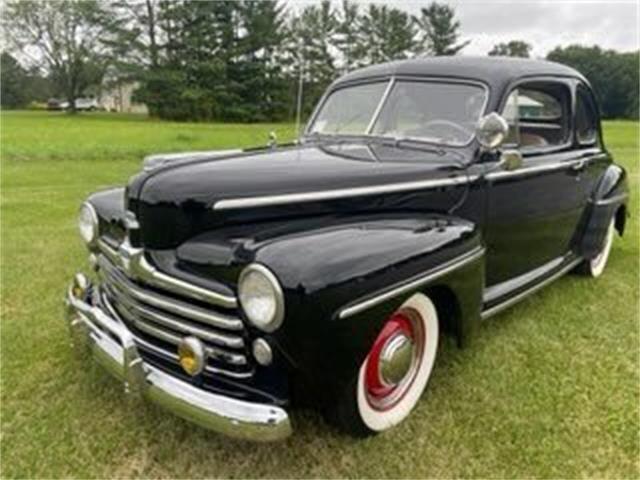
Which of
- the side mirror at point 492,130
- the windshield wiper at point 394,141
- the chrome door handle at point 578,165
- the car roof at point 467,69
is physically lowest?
the chrome door handle at point 578,165

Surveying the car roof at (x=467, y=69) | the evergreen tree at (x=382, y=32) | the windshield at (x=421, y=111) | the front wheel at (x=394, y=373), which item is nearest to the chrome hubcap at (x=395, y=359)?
the front wheel at (x=394, y=373)

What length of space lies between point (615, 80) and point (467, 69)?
5036cm

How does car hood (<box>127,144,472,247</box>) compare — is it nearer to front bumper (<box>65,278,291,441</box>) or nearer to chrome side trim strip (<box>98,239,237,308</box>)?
chrome side trim strip (<box>98,239,237,308</box>)

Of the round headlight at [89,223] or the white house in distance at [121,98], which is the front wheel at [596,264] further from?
the white house in distance at [121,98]

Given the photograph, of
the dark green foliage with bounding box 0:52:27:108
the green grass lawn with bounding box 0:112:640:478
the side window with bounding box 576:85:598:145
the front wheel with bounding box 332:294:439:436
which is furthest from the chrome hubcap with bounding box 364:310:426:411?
the dark green foliage with bounding box 0:52:27:108

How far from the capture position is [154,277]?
2682mm

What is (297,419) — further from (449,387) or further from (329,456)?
(449,387)

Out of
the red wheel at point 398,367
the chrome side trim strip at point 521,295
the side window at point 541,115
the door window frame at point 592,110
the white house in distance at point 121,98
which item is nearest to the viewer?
the red wheel at point 398,367

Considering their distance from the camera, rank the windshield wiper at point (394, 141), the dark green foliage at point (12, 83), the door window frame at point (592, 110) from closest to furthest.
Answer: the windshield wiper at point (394, 141) < the door window frame at point (592, 110) < the dark green foliage at point (12, 83)

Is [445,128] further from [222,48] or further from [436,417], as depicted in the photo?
A: [222,48]

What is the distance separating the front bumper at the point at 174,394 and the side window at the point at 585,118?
3.61 metres

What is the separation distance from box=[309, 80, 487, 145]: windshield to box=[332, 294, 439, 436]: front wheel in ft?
3.91

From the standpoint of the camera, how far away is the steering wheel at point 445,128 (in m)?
3.68

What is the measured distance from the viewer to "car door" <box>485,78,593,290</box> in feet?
12.5
